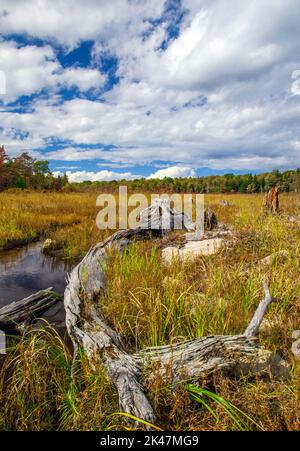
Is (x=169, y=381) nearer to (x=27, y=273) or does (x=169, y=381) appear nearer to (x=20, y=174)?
(x=27, y=273)

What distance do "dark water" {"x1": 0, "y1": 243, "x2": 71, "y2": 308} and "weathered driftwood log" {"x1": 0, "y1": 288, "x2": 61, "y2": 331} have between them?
889 millimetres

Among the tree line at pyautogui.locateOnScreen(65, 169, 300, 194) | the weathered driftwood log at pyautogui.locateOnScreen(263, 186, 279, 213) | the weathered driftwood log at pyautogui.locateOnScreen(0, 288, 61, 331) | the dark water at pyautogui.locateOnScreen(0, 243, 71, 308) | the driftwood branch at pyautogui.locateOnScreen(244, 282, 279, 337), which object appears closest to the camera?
the driftwood branch at pyautogui.locateOnScreen(244, 282, 279, 337)

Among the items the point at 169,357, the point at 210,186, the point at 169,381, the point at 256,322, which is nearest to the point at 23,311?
the point at 169,357

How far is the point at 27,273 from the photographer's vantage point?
18.7ft

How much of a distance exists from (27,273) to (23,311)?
8.05 ft

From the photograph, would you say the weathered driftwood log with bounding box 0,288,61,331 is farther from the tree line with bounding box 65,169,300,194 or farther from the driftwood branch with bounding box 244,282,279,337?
the tree line with bounding box 65,169,300,194

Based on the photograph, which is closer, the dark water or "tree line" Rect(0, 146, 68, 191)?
the dark water

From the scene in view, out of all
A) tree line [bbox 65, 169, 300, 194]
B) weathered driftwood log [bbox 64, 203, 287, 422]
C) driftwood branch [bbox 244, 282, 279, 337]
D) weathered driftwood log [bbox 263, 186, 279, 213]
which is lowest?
weathered driftwood log [bbox 64, 203, 287, 422]

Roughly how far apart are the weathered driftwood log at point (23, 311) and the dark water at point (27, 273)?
2.92ft

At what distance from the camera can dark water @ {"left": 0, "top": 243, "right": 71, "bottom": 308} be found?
4.73 metres

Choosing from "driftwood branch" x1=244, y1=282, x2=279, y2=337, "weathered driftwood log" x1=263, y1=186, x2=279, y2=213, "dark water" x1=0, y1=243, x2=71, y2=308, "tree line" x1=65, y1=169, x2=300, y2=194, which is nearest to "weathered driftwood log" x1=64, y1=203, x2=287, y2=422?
"driftwood branch" x1=244, y1=282, x2=279, y2=337

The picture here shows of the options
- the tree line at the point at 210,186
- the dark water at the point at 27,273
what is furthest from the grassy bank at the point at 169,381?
the tree line at the point at 210,186
